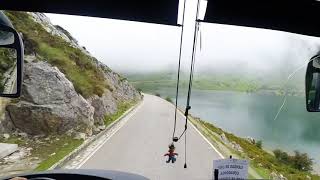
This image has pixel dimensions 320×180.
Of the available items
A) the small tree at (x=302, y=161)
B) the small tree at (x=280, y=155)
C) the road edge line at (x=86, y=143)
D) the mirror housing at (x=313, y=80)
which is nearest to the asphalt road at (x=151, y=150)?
the road edge line at (x=86, y=143)

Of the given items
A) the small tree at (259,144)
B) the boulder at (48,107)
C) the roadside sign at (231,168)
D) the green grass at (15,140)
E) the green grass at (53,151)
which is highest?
the boulder at (48,107)

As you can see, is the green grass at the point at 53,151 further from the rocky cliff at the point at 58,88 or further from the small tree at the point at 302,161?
the small tree at the point at 302,161

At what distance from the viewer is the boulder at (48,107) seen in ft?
50.4

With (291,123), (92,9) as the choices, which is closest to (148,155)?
(291,123)

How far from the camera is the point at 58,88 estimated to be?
62.5ft

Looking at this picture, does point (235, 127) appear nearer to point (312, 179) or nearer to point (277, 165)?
point (277, 165)

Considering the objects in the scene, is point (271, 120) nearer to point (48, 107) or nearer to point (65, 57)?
point (48, 107)

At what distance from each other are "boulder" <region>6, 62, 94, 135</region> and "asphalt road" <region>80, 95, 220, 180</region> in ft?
5.67

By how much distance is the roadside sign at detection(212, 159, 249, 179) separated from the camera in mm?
1733

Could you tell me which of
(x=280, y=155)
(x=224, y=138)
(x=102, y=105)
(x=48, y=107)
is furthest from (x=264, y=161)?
(x=48, y=107)

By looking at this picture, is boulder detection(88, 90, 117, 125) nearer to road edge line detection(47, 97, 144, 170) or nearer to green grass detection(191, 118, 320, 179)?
road edge line detection(47, 97, 144, 170)

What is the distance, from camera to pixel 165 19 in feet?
7.59

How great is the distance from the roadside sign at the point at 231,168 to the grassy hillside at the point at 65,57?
14.6 metres

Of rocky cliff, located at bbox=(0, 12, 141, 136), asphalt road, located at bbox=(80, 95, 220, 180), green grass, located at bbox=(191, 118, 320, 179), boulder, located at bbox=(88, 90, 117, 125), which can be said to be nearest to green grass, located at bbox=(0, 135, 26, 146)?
rocky cliff, located at bbox=(0, 12, 141, 136)
